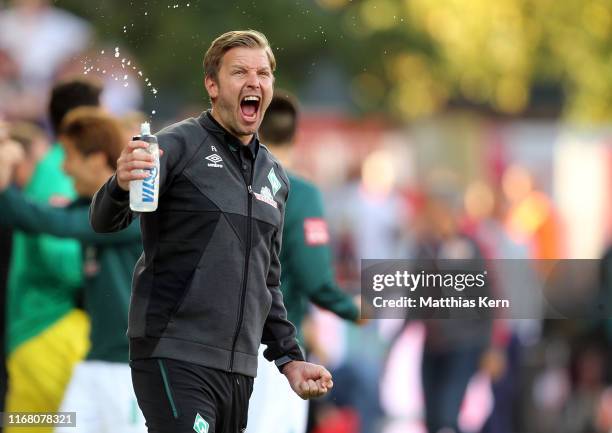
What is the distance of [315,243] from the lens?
28.5 feet

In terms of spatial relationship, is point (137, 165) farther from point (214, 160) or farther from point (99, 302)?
point (99, 302)

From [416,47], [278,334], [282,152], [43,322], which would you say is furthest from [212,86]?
[416,47]

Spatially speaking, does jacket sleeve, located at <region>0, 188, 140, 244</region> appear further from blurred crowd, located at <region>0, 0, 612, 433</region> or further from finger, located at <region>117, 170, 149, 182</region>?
finger, located at <region>117, 170, 149, 182</region>

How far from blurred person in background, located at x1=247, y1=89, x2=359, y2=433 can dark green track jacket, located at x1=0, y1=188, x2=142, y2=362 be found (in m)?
0.75

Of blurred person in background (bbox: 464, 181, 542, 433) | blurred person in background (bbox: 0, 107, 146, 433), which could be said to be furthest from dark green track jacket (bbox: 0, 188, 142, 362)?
blurred person in background (bbox: 464, 181, 542, 433)

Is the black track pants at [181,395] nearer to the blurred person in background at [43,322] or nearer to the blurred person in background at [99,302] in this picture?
the blurred person in background at [99,302]

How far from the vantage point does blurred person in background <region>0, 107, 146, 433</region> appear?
8.29 metres

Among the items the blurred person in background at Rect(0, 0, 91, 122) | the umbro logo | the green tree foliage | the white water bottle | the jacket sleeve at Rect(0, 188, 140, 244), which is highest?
Result: the green tree foliage

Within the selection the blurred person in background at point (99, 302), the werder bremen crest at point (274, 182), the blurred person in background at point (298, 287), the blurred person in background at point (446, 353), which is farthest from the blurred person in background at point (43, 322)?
the blurred person in background at point (446, 353)

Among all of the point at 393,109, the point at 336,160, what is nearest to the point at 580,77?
the point at 393,109

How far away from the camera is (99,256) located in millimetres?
8422

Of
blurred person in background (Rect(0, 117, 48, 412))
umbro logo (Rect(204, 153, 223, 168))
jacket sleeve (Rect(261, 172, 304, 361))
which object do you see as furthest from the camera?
blurred person in background (Rect(0, 117, 48, 412))

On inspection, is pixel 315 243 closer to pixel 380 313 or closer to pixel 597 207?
pixel 380 313

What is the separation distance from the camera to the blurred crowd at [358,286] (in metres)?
8.94
